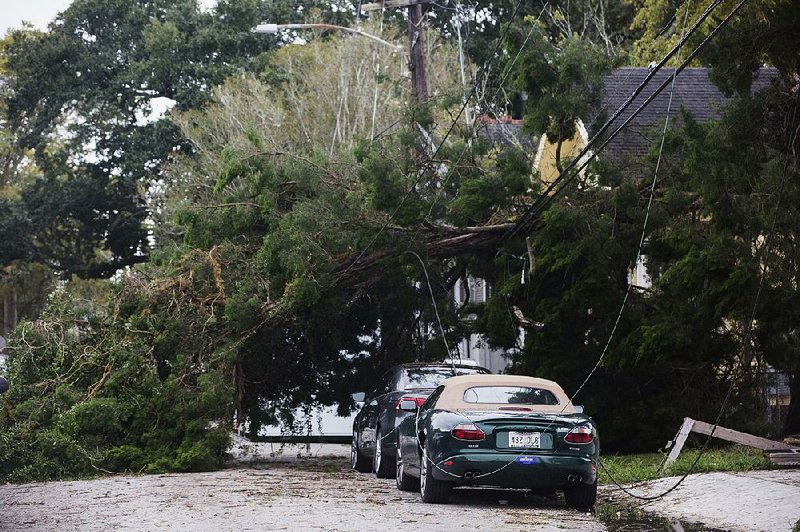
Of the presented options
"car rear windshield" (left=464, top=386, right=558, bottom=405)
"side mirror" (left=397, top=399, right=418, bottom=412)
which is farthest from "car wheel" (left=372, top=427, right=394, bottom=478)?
"car rear windshield" (left=464, top=386, right=558, bottom=405)

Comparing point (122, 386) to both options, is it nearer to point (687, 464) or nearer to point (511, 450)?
point (687, 464)

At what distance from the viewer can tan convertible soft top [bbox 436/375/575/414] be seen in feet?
47.8

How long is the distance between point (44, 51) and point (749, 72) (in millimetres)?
43376

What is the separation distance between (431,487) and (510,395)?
1.36m

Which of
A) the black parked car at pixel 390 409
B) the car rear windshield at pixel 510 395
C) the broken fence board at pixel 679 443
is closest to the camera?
the car rear windshield at pixel 510 395

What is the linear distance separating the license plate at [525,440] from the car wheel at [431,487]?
3.01 feet

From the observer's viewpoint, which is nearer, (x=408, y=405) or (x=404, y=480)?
(x=408, y=405)

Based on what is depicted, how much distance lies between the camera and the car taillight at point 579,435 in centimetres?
1405

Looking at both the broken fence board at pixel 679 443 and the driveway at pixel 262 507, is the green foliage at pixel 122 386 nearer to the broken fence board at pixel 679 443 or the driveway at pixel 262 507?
the driveway at pixel 262 507

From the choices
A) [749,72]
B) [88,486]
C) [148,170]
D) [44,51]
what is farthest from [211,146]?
[749,72]

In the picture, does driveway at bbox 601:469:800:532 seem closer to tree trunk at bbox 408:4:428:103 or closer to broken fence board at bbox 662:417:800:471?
broken fence board at bbox 662:417:800:471

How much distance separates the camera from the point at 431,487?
14500 mm

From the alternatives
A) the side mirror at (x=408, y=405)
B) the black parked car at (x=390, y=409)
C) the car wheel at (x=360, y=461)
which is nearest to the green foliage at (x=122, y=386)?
the car wheel at (x=360, y=461)

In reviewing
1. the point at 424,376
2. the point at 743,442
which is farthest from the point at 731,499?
the point at 424,376
